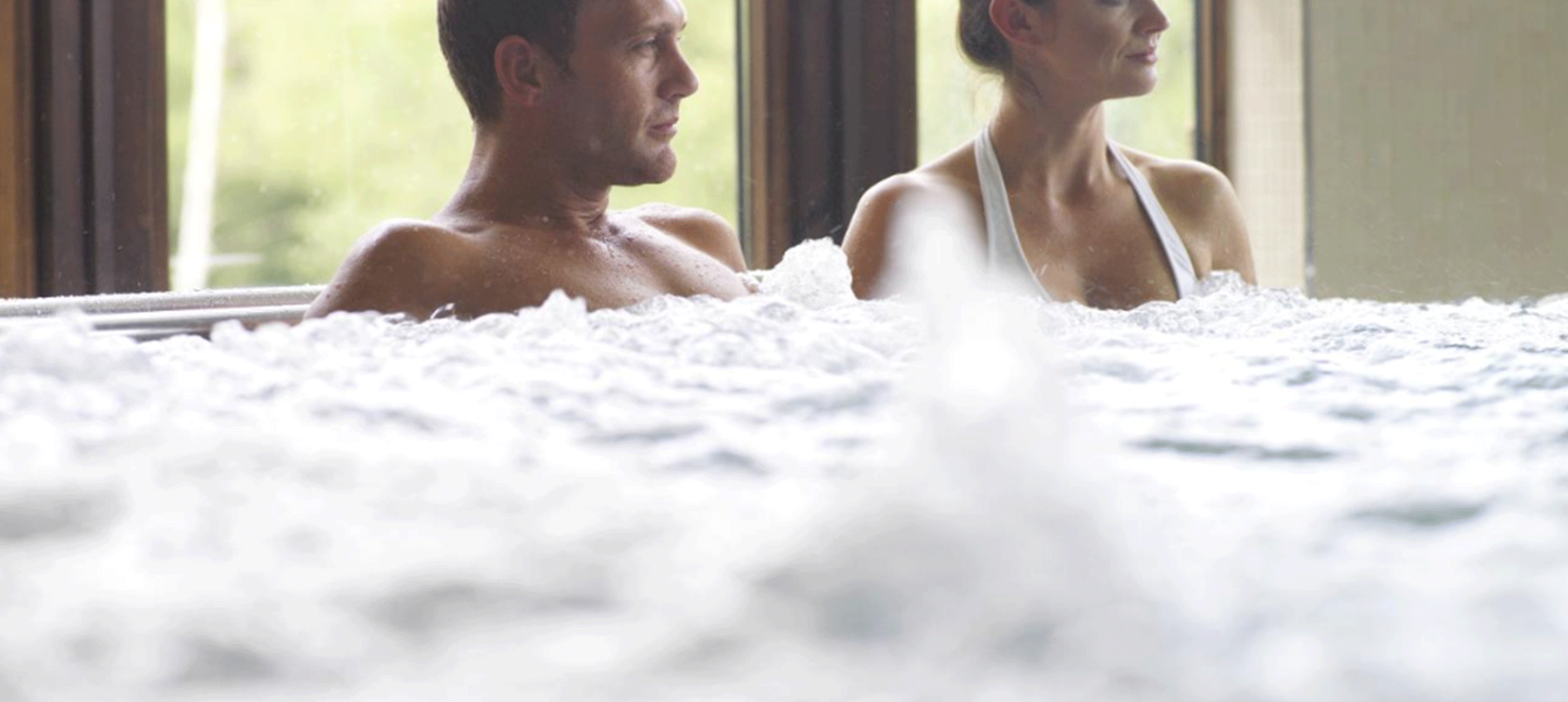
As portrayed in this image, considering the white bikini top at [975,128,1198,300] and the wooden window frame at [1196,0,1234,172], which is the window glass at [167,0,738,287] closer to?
the white bikini top at [975,128,1198,300]

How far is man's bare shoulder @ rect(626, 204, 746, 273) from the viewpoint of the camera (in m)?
1.89

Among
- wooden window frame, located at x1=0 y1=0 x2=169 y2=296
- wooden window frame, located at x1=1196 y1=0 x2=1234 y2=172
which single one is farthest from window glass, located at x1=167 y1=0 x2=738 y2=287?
wooden window frame, located at x1=1196 y1=0 x2=1234 y2=172

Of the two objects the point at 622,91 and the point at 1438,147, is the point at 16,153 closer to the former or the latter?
the point at 622,91

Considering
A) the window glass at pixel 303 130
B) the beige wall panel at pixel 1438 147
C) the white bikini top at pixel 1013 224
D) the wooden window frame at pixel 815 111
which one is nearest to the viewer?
the white bikini top at pixel 1013 224

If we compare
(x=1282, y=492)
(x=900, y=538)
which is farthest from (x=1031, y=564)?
(x=1282, y=492)

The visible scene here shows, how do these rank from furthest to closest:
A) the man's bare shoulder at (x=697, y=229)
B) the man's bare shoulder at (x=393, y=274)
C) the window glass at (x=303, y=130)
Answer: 1. the window glass at (x=303, y=130)
2. the man's bare shoulder at (x=697, y=229)
3. the man's bare shoulder at (x=393, y=274)

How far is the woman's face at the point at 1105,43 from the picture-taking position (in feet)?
6.70

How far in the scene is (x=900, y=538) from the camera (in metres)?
0.57

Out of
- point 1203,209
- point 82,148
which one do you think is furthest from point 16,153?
point 1203,209

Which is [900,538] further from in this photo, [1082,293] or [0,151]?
[0,151]

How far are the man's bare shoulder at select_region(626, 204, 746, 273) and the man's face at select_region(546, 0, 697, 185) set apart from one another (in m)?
0.16

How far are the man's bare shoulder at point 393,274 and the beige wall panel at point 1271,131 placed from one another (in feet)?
7.24

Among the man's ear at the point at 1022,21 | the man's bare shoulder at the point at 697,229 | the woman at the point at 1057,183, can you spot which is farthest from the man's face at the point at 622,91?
the man's ear at the point at 1022,21

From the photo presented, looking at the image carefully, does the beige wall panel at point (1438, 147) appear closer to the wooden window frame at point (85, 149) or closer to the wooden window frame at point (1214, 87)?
the wooden window frame at point (1214, 87)
